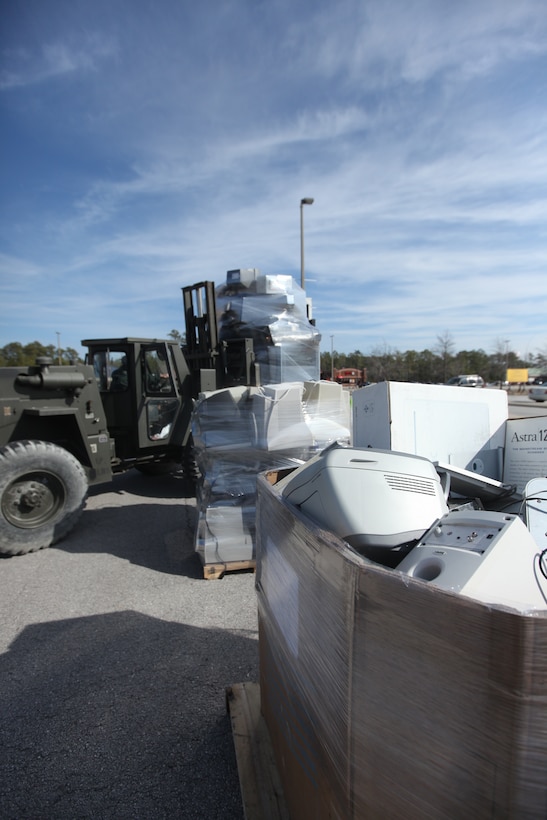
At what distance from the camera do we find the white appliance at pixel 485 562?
43.0 inches

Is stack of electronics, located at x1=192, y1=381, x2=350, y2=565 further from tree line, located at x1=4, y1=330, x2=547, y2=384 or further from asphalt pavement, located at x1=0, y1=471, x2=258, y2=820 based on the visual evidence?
tree line, located at x1=4, y1=330, x2=547, y2=384

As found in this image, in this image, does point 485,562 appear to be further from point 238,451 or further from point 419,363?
Result: point 419,363

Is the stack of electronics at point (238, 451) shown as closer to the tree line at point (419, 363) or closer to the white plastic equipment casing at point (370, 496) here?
the white plastic equipment casing at point (370, 496)

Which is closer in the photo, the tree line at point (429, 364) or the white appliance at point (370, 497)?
the white appliance at point (370, 497)

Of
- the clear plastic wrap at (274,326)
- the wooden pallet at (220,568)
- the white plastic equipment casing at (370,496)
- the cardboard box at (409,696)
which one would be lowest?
the wooden pallet at (220,568)

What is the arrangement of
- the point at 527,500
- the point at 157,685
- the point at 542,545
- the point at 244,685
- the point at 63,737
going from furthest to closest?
the point at 157,685 < the point at 244,685 < the point at 63,737 < the point at 527,500 < the point at 542,545

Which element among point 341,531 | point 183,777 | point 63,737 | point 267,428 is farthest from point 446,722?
point 267,428

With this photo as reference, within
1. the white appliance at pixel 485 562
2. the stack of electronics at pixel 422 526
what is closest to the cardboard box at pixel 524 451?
the stack of electronics at pixel 422 526

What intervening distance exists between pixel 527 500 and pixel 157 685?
7.12ft

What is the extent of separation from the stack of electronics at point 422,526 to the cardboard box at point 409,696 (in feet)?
0.65

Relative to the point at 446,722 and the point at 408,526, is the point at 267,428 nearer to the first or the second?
the point at 408,526

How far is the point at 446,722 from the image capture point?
0.81 metres

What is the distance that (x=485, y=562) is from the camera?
1.13m

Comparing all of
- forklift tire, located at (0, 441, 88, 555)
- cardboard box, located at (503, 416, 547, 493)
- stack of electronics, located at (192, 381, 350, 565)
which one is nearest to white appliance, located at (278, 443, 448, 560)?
cardboard box, located at (503, 416, 547, 493)
